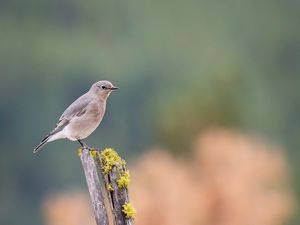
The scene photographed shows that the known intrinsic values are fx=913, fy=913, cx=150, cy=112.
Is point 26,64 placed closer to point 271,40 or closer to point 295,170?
point 271,40

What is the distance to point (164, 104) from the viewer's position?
3438cm

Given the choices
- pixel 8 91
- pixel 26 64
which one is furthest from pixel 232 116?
pixel 26 64

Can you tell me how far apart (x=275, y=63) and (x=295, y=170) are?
48.9 m

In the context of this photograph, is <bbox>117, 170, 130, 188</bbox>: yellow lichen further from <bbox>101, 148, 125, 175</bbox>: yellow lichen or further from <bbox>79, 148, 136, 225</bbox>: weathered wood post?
<bbox>101, 148, 125, 175</bbox>: yellow lichen

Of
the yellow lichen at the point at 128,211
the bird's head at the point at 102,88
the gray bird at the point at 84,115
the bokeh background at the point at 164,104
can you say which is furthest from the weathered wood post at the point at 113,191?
the bokeh background at the point at 164,104

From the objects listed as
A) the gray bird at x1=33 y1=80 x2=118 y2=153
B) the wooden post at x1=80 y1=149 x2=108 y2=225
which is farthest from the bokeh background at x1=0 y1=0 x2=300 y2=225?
the wooden post at x1=80 y1=149 x2=108 y2=225

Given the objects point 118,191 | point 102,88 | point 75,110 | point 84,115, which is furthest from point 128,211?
point 102,88

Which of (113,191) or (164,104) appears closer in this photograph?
(113,191)

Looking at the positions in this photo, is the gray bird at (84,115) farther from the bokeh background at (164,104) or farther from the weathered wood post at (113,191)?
the bokeh background at (164,104)

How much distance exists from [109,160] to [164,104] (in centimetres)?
2500

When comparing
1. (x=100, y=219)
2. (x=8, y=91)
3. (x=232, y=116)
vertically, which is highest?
(x=8, y=91)

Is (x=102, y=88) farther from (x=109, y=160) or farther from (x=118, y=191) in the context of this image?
(x=118, y=191)

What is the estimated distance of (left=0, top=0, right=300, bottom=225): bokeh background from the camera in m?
25.0

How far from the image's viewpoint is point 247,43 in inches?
4500
